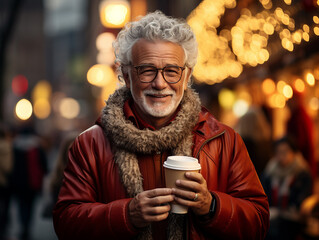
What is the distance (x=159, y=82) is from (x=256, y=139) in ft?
17.1

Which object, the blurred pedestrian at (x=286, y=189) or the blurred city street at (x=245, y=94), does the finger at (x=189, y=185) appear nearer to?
the blurred city street at (x=245, y=94)

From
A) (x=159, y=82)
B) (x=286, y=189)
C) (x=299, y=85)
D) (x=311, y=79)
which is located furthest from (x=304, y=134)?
(x=159, y=82)

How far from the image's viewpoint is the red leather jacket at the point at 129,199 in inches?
94.3

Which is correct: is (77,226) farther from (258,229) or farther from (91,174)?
(258,229)

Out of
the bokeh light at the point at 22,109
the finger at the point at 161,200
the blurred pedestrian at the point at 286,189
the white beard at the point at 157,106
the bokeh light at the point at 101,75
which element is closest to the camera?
the finger at the point at 161,200

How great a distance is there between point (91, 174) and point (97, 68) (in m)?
21.1

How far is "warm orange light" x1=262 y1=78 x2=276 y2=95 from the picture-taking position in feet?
29.5

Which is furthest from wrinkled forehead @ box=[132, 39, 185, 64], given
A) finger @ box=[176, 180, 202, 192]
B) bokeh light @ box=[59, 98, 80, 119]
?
bokeh light @ box=[59, 98, 80, 119]

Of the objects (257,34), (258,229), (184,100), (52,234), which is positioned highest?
(257,34)

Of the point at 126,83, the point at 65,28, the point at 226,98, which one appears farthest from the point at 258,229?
the point at 65,28

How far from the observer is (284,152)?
19.0 feet

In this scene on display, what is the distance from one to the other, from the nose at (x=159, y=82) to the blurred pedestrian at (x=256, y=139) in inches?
199

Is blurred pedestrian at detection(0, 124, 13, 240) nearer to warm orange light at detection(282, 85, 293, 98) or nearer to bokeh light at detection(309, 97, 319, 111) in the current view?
warm orange light at detection(282, 85, 293, 98)

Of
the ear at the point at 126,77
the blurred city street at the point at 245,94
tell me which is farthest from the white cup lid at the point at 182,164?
the blurred city street at the point at 245,94
